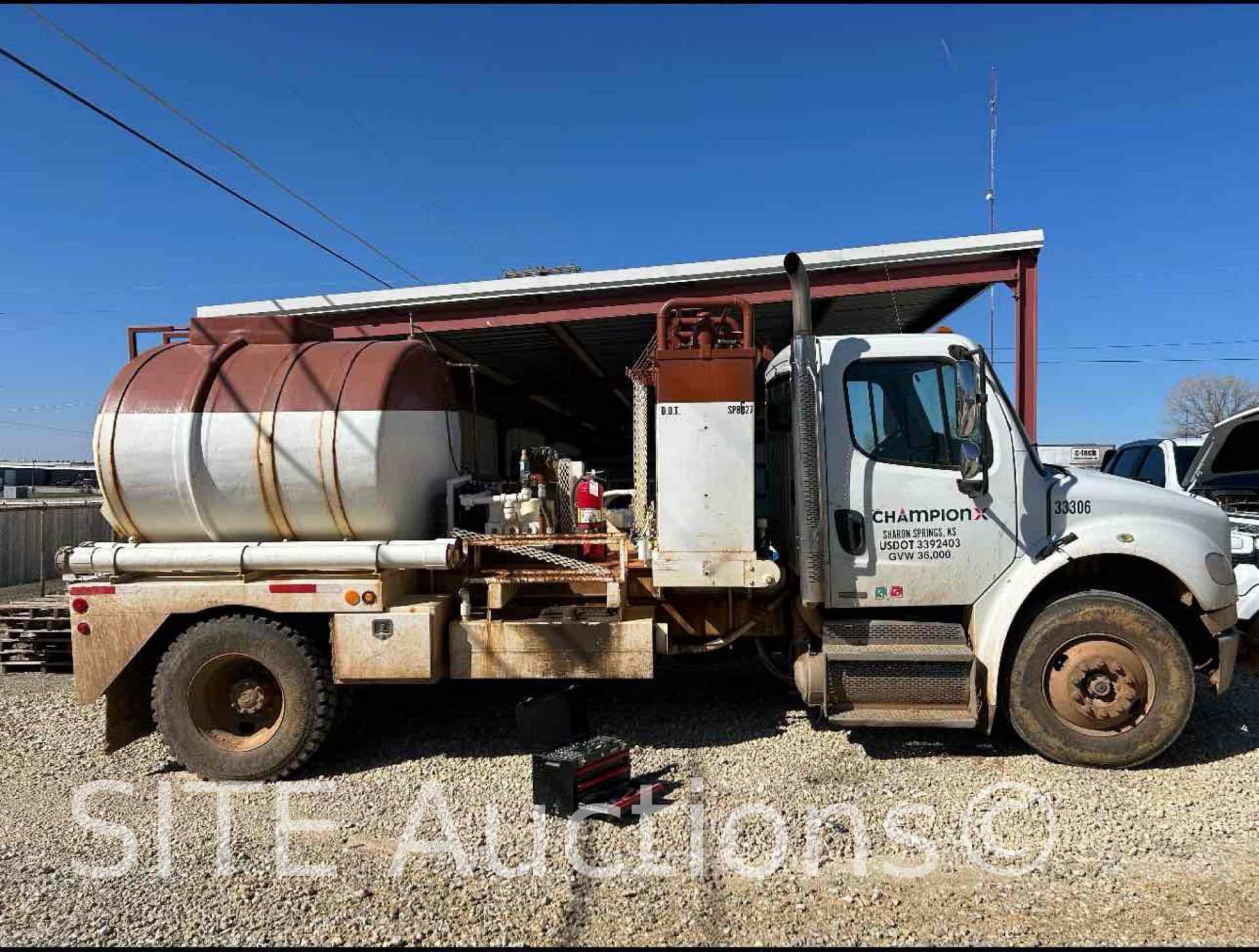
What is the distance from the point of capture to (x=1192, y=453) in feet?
29.0

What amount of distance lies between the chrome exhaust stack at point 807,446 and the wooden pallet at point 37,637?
582 cm

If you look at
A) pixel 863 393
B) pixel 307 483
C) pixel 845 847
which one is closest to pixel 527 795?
pixel 845 847

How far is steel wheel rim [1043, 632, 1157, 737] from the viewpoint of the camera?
4.56m

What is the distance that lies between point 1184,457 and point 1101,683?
18.4 feet

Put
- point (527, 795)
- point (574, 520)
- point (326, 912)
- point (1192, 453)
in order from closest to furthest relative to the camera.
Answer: point (326, 912) → point (527, 795) → point (574, 520) → point (1192, 453)

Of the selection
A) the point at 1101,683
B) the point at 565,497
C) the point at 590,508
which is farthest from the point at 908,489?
the point at 565,497

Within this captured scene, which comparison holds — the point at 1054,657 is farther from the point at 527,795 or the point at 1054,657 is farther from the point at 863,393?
the point at 527,795

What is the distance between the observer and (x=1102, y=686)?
4.56 meters

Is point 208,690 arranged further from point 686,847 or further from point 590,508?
point 686,847

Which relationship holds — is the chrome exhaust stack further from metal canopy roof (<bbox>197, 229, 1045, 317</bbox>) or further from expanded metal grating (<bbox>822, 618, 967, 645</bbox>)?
metal canopy roof (<bbox>197, 229, 1045, 317</bbox>)

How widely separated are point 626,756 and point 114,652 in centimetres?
333

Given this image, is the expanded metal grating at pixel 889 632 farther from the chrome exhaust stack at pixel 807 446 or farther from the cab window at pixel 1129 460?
the cab window at pixel 1129 460

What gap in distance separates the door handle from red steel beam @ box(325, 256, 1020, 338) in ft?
9.54

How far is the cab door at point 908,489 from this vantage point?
4.74 meters
